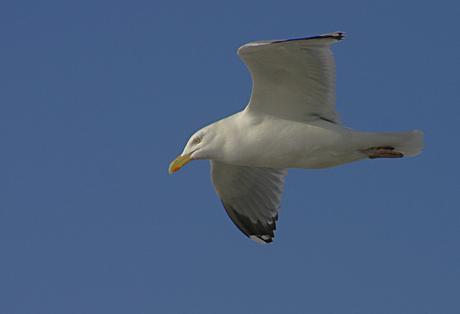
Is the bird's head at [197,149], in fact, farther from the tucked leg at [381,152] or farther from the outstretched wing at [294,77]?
the tucked leg at [381,152]

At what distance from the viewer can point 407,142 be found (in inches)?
227

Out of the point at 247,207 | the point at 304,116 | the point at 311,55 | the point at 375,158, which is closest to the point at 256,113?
the point at 304,116

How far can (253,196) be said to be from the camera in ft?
23.5

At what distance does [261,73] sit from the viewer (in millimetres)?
5418

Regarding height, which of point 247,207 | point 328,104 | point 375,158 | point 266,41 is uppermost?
point 266,41

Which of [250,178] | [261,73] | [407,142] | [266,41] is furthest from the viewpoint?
[250,178]

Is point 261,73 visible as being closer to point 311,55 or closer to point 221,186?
point 311,55

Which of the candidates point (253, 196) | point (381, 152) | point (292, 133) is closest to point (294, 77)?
point (292, 133)

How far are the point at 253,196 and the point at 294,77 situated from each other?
2.08 metres

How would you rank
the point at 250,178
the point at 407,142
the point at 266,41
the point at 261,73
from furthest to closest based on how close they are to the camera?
the point at 250,178, the point at 407,142, the point at 261,73, the point at 266,41

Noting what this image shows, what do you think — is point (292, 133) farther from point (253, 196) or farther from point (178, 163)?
point (253, 196)

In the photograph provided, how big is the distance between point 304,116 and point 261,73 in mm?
653

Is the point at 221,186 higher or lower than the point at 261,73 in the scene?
lower

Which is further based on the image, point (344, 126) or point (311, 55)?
point (344, 126)
